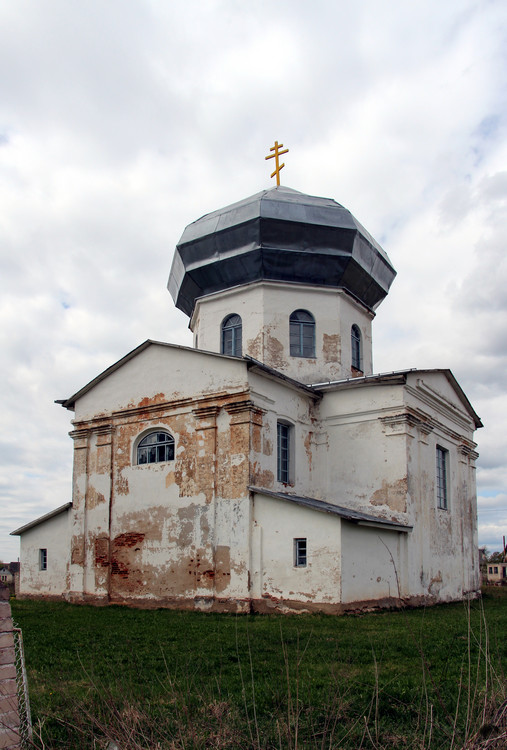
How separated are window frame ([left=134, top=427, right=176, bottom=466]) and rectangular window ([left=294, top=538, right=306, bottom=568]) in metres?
3.81

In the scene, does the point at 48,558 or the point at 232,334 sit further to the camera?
the point at 232,334

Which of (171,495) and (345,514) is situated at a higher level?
(171,495)

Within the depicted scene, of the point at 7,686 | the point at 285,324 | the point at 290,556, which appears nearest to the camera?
the point at 7,686

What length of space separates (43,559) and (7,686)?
48.9 feet

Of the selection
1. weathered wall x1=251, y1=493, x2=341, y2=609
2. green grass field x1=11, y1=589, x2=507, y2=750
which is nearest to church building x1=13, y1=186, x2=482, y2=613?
weathered wall x1=251, y1=493, x2=341, y2=609

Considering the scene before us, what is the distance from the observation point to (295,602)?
13062 millimetres

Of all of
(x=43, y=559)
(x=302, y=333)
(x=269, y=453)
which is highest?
(x=302, y=333)

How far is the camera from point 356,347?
19641mm

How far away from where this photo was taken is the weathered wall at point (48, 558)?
1753 cm

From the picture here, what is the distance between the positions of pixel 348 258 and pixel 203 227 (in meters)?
4.15

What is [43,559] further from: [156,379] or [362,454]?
[362,454]

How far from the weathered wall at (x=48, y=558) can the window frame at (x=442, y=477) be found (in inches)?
379

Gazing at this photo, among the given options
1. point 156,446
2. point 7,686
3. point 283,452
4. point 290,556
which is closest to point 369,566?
point 290,556

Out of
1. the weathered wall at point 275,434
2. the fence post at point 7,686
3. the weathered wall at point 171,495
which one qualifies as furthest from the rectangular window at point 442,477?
the fence post at point 7,686
